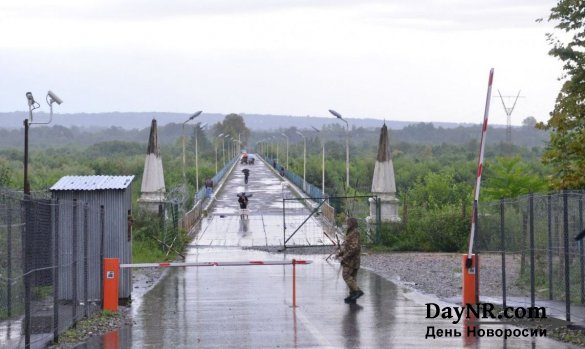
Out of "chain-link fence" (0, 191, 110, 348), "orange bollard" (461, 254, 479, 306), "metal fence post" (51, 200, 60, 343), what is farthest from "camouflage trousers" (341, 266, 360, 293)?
"metal fence post" (51, 200, 60, 343)

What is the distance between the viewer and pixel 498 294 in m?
19.7

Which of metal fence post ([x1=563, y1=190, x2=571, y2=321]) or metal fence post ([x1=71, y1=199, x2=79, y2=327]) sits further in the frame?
metal fence post ([x1=71, y1=199, x2=79, y2=327])

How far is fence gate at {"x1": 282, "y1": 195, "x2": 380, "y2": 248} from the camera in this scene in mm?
34156

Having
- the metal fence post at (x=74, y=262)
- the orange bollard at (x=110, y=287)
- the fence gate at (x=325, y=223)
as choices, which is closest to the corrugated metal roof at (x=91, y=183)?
the orange bollard at (x=110, y=287)

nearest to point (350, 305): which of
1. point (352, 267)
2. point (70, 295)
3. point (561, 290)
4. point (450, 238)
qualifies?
point (352, 267)

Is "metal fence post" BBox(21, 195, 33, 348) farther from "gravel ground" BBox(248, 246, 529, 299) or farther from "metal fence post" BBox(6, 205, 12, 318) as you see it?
"gravel ground" BBox(248, 246, 529, 299)

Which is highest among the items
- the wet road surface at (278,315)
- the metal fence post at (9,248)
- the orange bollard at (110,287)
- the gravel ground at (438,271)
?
the metal fence post at (9,248)

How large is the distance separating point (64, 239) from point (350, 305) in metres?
5.07

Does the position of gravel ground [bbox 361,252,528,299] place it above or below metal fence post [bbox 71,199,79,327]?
below

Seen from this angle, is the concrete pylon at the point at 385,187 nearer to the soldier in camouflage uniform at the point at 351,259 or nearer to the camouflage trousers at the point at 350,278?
the soldier in camouflage uniform at the point at 351,259

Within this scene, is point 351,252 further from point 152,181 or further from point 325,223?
point 325,223

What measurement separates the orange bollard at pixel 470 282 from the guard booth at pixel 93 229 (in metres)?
6.02

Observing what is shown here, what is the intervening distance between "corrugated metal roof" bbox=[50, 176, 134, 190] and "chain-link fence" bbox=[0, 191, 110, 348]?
0.56 m

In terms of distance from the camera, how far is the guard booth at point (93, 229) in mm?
16781
